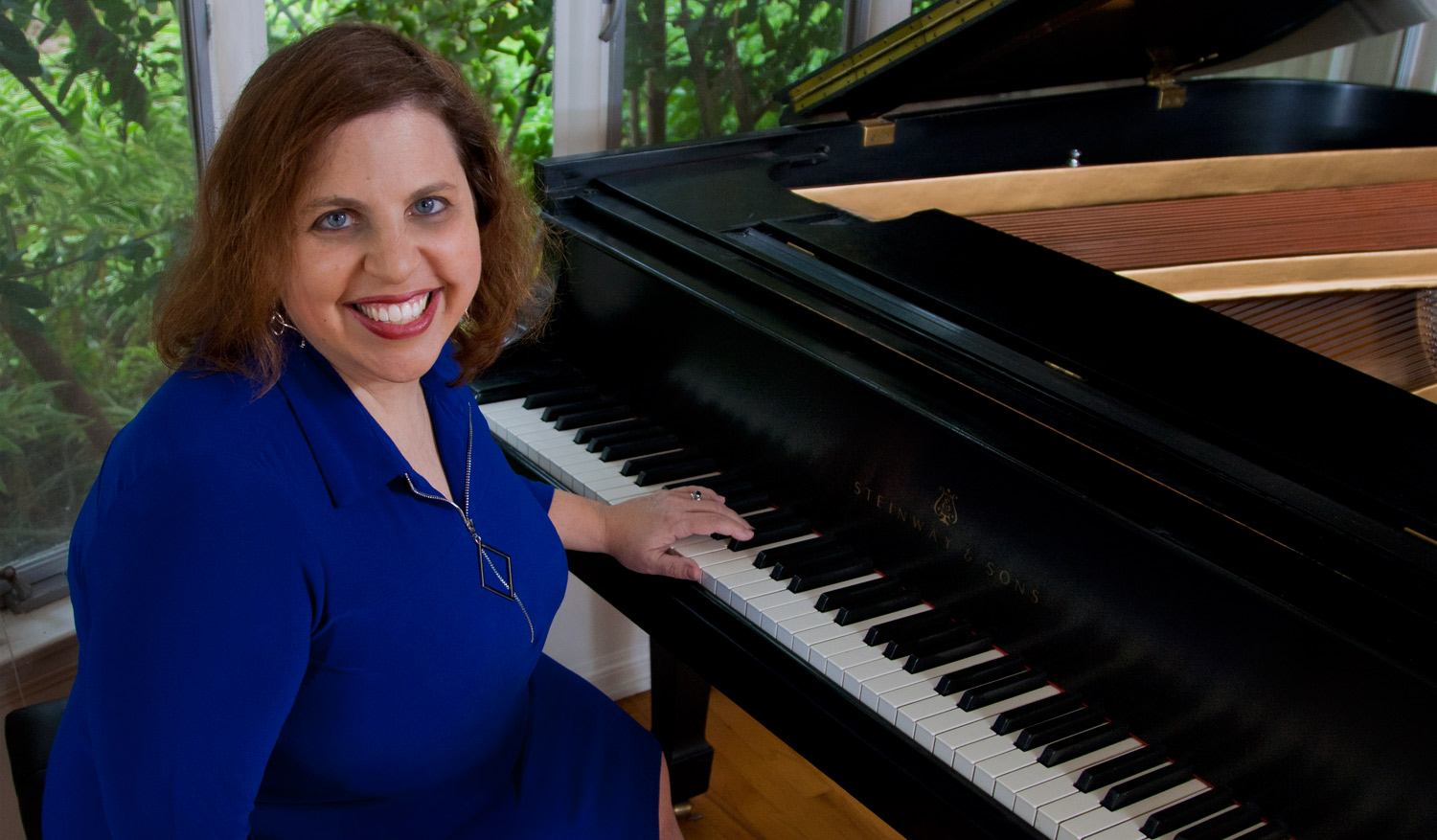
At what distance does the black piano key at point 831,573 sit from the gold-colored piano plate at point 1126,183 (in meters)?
0.76

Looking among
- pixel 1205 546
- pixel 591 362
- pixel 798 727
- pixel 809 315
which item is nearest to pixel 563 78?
pixel 591 362

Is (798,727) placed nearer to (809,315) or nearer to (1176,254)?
(809,315)

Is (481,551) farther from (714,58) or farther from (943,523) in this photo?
(714,58)

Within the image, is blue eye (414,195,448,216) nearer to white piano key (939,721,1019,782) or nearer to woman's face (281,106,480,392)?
woman's face (281,106,480,392)

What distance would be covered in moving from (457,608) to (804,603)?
0.43 m

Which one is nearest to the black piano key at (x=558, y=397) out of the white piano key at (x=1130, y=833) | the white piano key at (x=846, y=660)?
the white piano key at (x=846, y=660)

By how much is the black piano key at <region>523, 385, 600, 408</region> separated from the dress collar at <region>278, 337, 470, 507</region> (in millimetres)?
664

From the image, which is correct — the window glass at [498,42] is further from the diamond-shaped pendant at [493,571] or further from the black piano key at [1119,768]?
the black piano key at [1119,768]

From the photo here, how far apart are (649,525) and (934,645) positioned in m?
0.42

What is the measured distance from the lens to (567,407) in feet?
6.40

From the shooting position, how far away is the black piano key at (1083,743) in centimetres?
124

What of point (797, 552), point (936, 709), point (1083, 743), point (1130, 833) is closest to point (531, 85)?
point (797, 552)

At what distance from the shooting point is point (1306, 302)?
2.10 meters

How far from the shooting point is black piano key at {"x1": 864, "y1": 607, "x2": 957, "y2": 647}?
141 cm
